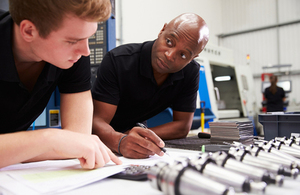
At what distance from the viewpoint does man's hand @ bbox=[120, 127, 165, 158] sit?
0.89 m

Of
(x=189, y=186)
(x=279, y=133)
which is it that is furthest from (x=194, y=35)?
(x=189, y=186)

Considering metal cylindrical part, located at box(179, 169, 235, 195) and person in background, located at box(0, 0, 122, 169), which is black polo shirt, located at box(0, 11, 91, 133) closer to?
person in background, located at box(0, 0, 122, 169)

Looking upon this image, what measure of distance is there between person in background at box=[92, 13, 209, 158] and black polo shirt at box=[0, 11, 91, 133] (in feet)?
0.86

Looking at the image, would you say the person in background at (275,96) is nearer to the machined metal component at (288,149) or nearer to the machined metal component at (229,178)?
the machined metal component at (288,149)

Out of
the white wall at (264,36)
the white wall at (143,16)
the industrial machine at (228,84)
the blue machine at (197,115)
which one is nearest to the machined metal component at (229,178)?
the blue machine at (197,115)

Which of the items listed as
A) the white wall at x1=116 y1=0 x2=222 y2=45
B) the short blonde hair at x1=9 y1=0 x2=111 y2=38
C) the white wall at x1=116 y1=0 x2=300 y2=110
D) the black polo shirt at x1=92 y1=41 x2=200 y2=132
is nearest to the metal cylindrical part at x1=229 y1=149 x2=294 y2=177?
the short blonde hair at x1=9 y1=0 x2=111 y2=38

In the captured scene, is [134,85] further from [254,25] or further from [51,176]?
[254,25]

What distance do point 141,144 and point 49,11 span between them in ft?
1.71

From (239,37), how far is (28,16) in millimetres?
7901

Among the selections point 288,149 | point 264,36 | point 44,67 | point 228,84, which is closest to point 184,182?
point 288,149

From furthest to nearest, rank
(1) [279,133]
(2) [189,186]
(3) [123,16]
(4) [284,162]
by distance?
(3) [123,16]
(1) [279,133]
(4) [284,162]
(2) [189,186]

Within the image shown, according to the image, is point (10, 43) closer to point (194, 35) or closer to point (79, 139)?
point (79, 139)

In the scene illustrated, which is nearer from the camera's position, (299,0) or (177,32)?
(177,32)

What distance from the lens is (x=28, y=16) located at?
684 mm
